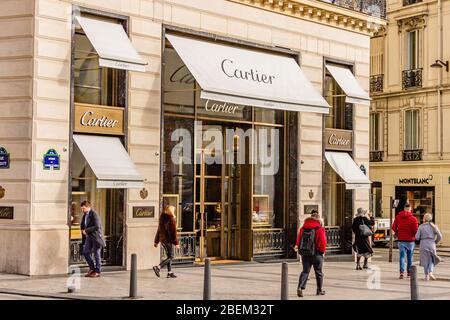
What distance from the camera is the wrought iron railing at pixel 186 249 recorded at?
20.5 m

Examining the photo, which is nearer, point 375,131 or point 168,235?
point 168,235

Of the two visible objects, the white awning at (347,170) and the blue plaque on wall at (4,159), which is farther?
the white awning at (347,170)

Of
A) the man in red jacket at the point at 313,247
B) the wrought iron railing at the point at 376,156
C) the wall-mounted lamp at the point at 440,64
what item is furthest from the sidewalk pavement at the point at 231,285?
the wrought iron railing at the point at 376,156

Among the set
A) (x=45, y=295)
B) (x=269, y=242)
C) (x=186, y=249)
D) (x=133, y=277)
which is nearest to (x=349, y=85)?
(x=269, y=242)

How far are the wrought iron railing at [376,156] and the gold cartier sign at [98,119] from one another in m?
21.2

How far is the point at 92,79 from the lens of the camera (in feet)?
62.6

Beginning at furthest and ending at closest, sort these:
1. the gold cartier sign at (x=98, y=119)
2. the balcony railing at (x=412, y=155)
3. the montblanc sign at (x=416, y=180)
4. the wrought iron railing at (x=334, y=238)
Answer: the balcony railing at (x=412, y=155)
the montblanc sign at (x=416, y=180)
the wrought iron railing at (x=334, y=238)
the gold cartier sign at (x=98, y=119)

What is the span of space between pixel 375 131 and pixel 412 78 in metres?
3.23

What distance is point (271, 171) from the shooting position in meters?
23.4

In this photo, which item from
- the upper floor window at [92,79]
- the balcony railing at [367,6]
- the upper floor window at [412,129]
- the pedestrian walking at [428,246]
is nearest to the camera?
the pedestrian walking at [428,246]

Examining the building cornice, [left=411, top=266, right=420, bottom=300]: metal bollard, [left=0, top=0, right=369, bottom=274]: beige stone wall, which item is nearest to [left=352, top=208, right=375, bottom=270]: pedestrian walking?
[left=0, top=0, right=369, bottom=274]: beige stone wall

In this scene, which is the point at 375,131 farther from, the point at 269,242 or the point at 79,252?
the point at 79,252

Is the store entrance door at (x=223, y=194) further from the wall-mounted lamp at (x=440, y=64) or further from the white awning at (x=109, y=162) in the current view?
the wall-mounted lamp at (x=440, y=64)
